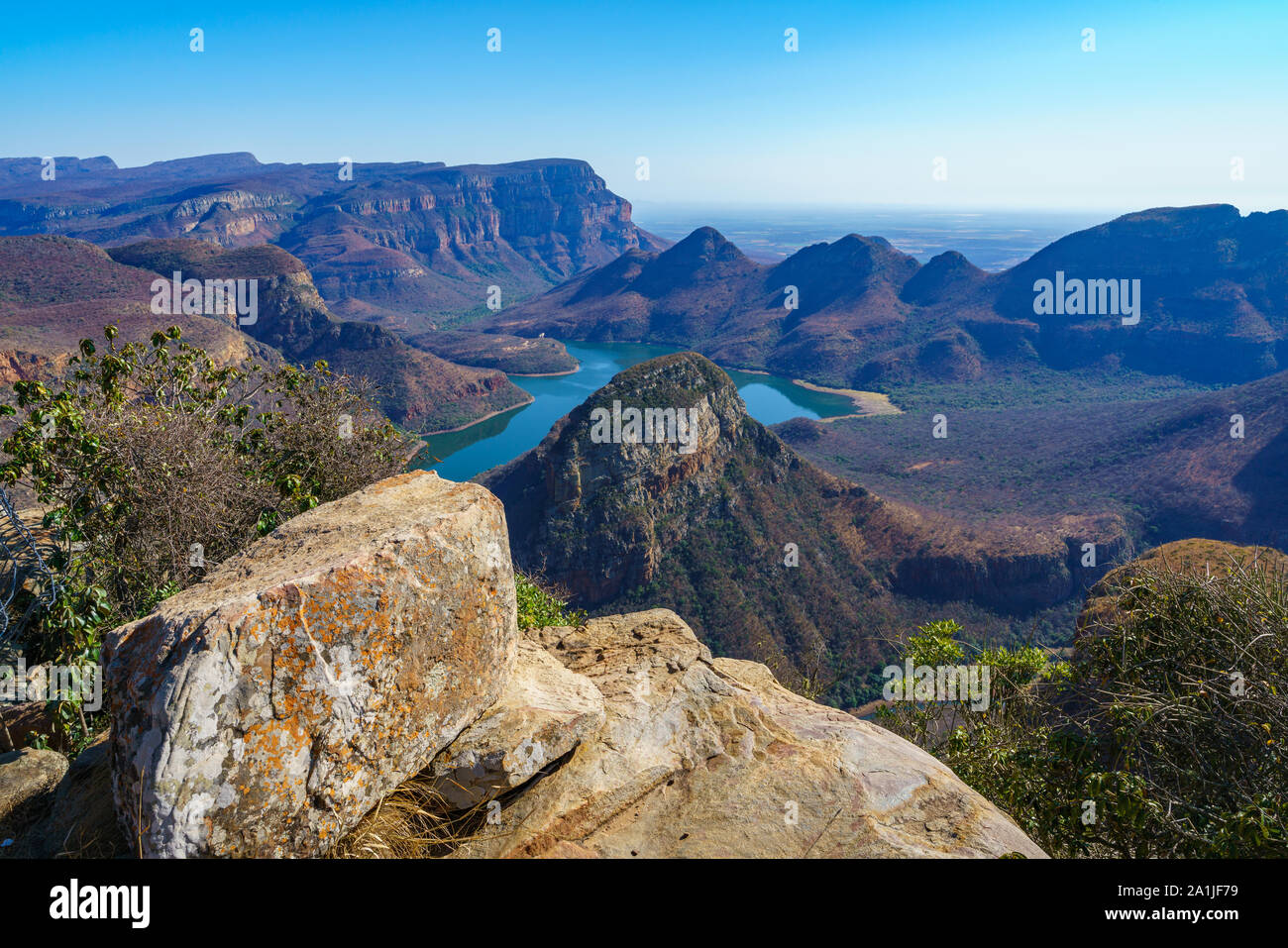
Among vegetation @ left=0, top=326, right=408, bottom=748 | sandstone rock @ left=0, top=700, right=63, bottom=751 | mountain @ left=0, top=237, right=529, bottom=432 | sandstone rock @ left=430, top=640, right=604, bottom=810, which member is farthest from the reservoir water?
sandstone rock @ left=430, top=640, right=604, bottom=810

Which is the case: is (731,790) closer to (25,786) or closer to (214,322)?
(25,786)

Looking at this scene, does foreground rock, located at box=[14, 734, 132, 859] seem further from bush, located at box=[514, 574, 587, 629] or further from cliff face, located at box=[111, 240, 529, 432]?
cliff face, located at box=[111, 240, 529, 432]

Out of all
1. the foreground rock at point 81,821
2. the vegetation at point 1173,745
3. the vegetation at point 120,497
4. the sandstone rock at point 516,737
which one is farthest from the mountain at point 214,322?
the vegetation at point 1173,745

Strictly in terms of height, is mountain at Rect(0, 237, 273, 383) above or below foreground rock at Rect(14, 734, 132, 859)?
above

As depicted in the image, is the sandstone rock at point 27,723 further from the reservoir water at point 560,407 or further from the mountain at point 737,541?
the reservoir water at point 560,407

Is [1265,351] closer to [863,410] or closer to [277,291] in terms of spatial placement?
[863,410]
